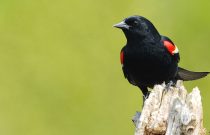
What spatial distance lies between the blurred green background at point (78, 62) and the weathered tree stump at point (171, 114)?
5.77 metres

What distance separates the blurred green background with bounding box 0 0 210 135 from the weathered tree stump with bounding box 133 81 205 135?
5.77m

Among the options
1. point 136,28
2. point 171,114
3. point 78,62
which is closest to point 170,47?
point 136,28

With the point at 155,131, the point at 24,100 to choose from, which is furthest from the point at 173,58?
the point at 24,100

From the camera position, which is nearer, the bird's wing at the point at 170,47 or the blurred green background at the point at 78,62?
the bird's wing at the point at 170,47

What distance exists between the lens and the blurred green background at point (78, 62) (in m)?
13.5

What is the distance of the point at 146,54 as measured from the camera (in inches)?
336

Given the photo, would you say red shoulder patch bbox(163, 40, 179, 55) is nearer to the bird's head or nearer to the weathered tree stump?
the bird's head

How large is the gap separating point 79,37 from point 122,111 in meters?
1.70

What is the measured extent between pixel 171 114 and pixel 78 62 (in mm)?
7639

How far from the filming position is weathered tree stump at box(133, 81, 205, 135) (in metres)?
6.52

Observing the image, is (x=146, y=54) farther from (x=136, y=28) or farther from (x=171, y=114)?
(x=171, y=114)

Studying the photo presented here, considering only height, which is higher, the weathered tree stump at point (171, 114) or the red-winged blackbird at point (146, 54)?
the red-winged blackbird at point (146, 54)

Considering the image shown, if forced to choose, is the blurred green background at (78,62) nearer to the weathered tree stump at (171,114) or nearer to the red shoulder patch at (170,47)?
the red shoulder patch at (170,47)

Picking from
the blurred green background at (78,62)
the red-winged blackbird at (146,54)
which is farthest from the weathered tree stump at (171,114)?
the blurred green background at (78,62)
